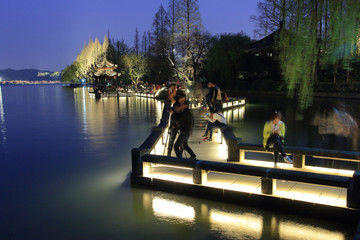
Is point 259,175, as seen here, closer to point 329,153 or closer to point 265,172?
point 265,172

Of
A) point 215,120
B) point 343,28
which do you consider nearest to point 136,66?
point 215,120

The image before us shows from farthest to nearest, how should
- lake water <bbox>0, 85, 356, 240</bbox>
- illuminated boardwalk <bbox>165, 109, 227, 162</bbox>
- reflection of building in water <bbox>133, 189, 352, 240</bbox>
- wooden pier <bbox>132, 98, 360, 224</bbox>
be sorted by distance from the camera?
illuminated boardwalk <bbox>165, 109, 227, 162</bbox>
wooden pier <bbox>132, 98, 360, 224</bbox>
lake water <bbox>0, 85, 356, 240</bbox>
reflection of building in water <bbox>133, 189, 352, 240</bbox>

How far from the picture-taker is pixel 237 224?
491 centimetres

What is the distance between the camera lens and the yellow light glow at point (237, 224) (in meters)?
4.61

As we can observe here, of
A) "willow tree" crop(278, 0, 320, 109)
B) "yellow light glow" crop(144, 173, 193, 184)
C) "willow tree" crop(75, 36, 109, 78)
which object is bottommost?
"yellow light glow" crop(144, 173, 193, 184)

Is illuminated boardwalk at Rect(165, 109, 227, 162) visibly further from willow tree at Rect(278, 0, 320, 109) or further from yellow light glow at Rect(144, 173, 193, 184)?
willow tree at Rect(278, 0, 320, 109)

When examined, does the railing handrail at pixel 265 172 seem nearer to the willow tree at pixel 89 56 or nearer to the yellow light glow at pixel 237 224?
the yellow light glow at pixel 237 224

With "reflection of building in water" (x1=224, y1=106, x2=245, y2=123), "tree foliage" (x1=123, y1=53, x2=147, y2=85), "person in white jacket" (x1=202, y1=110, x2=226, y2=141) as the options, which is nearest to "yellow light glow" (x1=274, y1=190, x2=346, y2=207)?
"person in white jacket" (x1=202, y1=110, x2=226, y2=141)

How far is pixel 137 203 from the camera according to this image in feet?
19.1

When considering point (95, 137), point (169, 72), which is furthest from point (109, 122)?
point (169, 72)

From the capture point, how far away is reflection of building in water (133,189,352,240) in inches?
180

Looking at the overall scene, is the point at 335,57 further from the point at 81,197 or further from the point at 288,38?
the point at 81,197

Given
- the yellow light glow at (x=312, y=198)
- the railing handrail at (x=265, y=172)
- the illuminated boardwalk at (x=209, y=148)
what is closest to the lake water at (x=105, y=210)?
the yellow light glow at (x=312, y=198)

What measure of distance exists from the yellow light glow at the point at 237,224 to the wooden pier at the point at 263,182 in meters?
0.45
